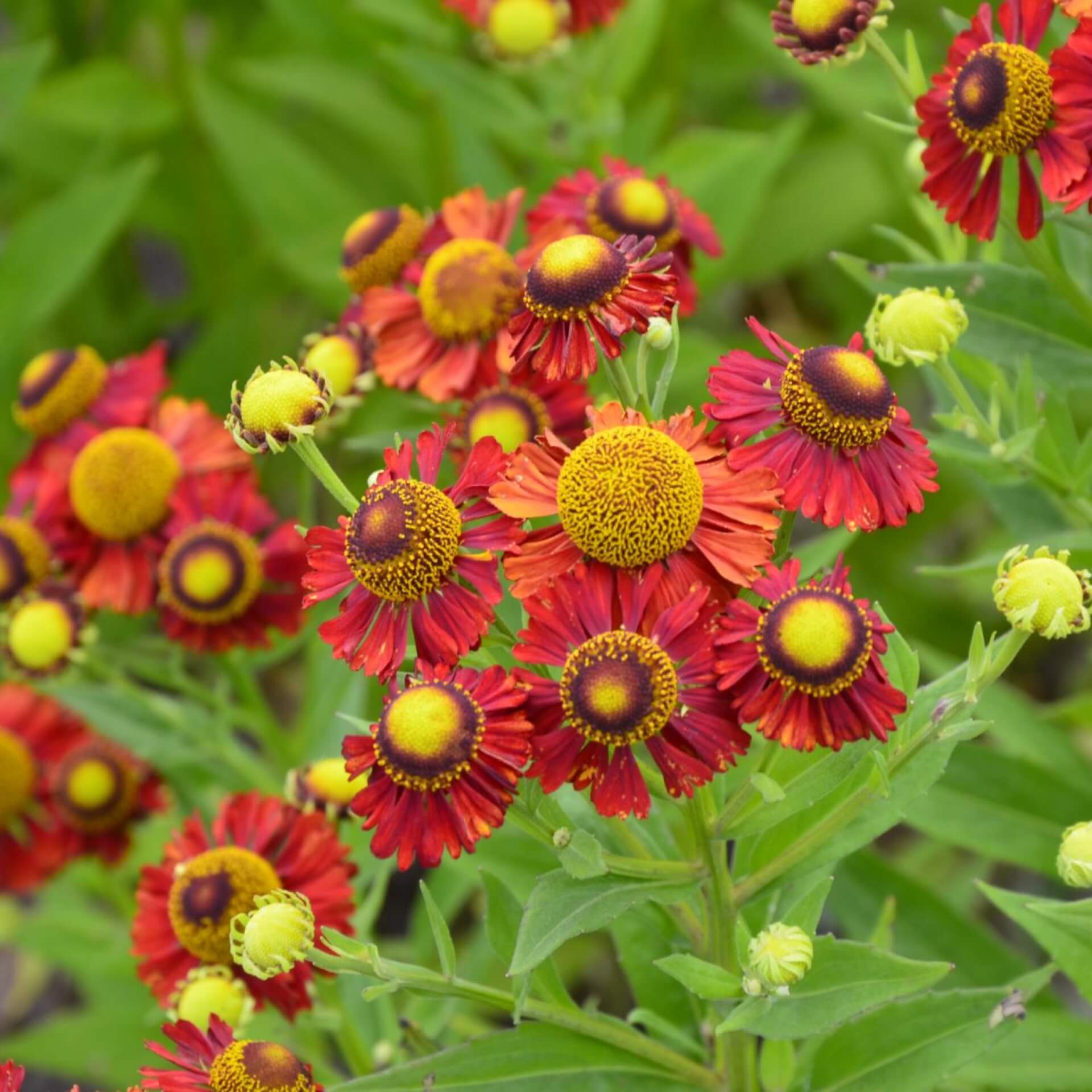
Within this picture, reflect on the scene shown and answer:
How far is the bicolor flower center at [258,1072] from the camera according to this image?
110 cm

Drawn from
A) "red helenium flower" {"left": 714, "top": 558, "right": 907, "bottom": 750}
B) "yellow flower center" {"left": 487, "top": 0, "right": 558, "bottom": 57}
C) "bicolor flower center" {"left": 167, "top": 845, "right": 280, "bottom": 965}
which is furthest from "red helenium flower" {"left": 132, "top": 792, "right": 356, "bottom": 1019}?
"yellow flower center" {"left": 487, "top": 0, "right": 558, "bottom": 57}

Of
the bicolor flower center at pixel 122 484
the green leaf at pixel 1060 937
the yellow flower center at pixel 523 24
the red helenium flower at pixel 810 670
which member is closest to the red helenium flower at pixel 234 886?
the bicolor flower center at pixel 122 484

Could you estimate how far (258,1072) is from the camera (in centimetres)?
110

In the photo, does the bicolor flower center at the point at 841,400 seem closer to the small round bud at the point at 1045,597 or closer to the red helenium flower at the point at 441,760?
the small round bud at the point at 1045,597

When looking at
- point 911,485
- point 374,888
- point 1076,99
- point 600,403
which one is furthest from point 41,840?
point 1076,99

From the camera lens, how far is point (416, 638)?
1.15 m

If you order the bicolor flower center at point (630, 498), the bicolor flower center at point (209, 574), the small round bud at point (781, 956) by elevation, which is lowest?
the bicolor flower center at point (209, 574)

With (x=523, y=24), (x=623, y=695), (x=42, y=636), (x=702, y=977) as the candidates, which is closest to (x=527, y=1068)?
(x=702, y=977)

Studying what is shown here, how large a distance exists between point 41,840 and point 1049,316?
1476mm

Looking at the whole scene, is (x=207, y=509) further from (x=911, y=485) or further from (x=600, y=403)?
(x=911, y=485)

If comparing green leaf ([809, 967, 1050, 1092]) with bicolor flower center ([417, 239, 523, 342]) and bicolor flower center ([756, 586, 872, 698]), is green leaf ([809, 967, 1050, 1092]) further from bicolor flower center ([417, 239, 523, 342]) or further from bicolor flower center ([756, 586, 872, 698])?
bicolor flower center ([417, 239, 523, 342])

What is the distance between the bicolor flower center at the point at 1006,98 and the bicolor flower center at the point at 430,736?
688 mm

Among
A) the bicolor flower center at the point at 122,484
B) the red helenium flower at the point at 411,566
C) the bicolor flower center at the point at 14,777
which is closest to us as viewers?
the red helenium flower at the point at 411,566

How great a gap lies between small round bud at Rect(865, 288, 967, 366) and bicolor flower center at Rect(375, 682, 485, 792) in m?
0.48
